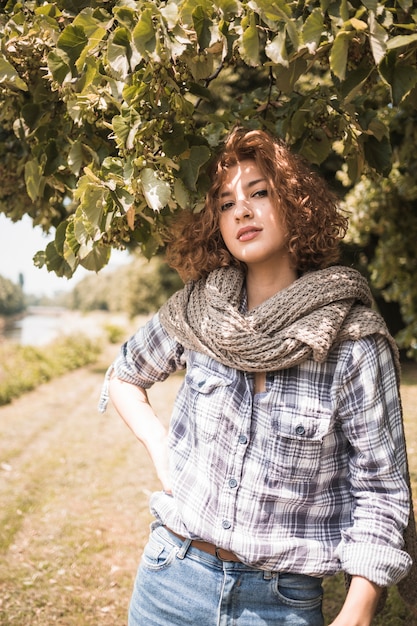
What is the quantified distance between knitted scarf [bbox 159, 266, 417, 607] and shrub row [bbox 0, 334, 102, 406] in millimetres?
9921

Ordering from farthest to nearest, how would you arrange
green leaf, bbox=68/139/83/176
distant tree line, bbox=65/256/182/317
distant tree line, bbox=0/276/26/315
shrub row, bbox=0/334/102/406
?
distant tree line, bbox=65/256/182/317 → distant tree line, bbox=0/276/26/315 → shrub row, bbox=0/334/102/406 → green leaf, bbox=68/139/83/176

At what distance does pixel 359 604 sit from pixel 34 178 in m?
1.65

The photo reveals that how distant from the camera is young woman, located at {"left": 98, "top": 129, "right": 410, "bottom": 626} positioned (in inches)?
60.8

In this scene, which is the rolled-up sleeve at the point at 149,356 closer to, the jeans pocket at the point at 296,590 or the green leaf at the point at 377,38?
the jeans pocket at the point at 296,590

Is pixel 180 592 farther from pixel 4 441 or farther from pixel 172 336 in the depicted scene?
pixel 4 441

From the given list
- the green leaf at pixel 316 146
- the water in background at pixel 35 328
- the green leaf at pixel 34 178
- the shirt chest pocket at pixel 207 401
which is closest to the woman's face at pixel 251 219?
the shirt chest pocket at pixel 207 401

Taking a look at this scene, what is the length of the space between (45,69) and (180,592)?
154 centimetres

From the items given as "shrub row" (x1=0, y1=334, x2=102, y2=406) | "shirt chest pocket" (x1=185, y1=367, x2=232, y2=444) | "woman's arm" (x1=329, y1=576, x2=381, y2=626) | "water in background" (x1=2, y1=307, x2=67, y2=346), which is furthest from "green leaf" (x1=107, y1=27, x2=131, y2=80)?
"water in background" (x1=2, y1=307, x2=67, y2=346)

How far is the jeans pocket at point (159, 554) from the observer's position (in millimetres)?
1716

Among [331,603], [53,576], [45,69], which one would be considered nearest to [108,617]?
[53,576]

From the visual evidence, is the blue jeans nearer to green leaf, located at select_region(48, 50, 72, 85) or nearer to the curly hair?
the curly hair

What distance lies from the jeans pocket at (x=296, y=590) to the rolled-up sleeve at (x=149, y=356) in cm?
71

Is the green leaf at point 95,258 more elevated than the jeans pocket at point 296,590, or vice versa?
the green leaf at point 95,258

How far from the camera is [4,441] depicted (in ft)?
27.6
